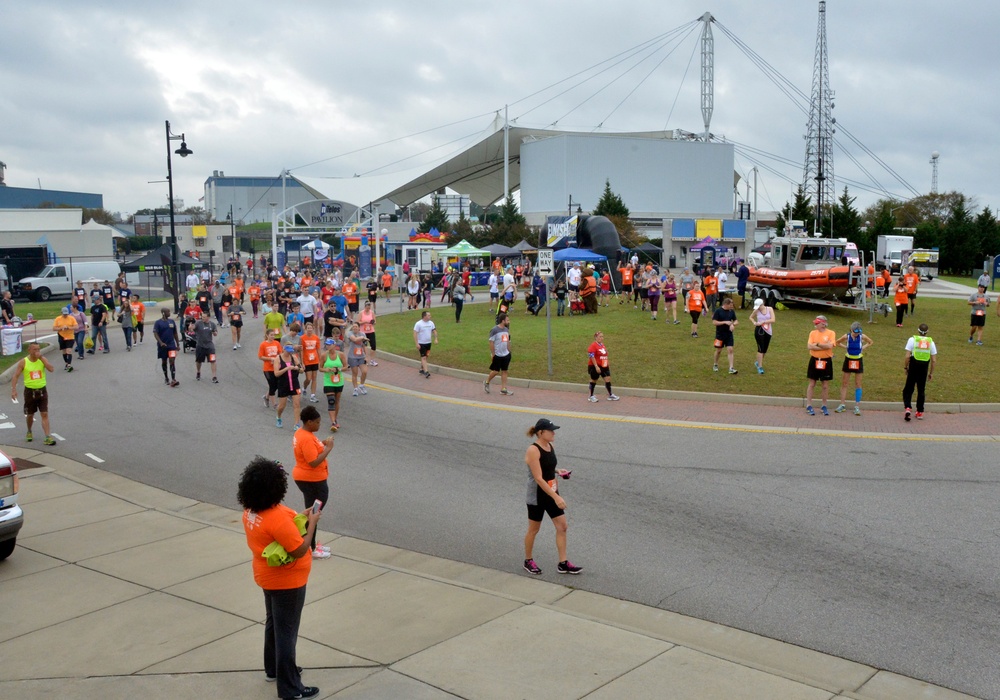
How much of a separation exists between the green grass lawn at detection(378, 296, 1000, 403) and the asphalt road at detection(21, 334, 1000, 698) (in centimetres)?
379

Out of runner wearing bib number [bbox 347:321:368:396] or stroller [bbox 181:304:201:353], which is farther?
stroller [bbox 181:304:201:353]

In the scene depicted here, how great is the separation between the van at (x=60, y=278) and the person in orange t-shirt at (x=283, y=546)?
144ft

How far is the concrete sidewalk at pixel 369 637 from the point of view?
571 cm

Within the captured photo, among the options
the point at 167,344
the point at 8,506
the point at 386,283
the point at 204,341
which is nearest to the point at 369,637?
the point at 8,506

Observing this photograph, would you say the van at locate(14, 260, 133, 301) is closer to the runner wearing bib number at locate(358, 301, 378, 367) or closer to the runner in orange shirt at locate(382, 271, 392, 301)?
the runner in orange shirt at locate(382, 271, 392, 301)

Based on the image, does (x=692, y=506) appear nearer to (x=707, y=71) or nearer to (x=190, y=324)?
(x=190, y=324)

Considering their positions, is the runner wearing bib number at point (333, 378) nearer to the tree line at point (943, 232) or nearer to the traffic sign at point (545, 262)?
the traffic sign at point (545, 262)

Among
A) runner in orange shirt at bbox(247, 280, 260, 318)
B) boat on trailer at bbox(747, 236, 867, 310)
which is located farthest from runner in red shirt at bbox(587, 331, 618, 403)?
runner in orange shirt at bbox(247, 280, 260, 318)

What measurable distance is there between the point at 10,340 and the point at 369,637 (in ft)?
72.0

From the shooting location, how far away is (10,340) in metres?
24.0

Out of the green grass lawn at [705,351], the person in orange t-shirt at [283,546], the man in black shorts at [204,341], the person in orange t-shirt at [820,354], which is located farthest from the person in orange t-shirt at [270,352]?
the person in orange t-shirt at [283,546]

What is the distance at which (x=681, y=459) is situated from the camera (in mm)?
12375

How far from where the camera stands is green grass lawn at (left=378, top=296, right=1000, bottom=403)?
57.7 feet

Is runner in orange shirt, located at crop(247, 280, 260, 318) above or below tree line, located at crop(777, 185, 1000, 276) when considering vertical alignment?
below
